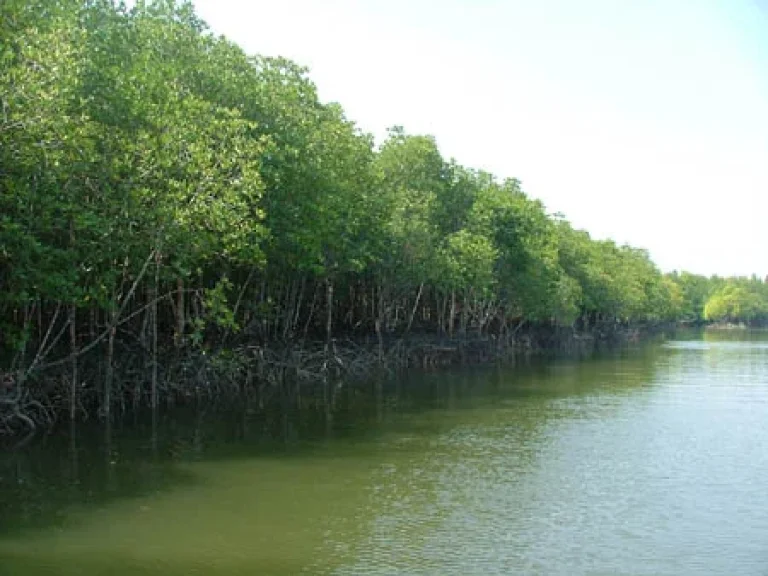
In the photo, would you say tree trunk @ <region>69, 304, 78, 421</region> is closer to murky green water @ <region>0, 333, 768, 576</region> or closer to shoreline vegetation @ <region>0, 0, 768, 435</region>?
shoreline vegetation @ <region>0, 0, 768, 435</region>

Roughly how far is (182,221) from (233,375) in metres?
7.57

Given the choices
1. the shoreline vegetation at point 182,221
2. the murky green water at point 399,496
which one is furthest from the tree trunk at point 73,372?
the murky green water at point 399,496

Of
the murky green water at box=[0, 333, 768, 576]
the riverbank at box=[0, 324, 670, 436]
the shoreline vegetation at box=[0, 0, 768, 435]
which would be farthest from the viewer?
the riverbank at box=[0, 324, 670, 436]

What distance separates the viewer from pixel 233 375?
836 inches

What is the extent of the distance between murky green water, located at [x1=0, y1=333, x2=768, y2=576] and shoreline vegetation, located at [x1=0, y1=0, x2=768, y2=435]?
8.30 ft

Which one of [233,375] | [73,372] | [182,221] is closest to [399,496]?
[182,221]

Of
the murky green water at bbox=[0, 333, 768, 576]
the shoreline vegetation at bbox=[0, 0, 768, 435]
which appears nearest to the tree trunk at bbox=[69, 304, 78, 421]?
the shoreline vegetation at bbox=[0, 0, 768, 435]

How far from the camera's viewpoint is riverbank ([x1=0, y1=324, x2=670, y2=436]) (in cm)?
1548

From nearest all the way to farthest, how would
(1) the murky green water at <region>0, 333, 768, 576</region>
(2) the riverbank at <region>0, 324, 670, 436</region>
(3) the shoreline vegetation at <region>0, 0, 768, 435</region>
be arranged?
(1) the murky green water at <region>0, 333, 768, 576</region> → (3) the shoreline vegetation at <region>0, 0, 768, 435</region> → (2) the riverbank at <region>0, 324, 670, 436</region>

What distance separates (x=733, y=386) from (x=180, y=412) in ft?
56.6

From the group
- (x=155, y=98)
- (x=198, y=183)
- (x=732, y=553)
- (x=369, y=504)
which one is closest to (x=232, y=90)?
(x=155, y=98)

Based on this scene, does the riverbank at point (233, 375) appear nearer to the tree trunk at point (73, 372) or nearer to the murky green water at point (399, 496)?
the tree trunk at point (73, 372)

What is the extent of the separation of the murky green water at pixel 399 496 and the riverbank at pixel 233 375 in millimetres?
1291

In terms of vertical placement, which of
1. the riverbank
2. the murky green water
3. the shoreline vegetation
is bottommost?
the murky green water
